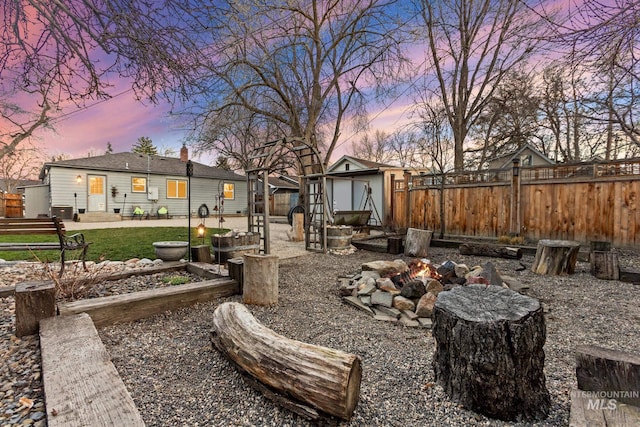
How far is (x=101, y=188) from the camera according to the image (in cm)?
1661

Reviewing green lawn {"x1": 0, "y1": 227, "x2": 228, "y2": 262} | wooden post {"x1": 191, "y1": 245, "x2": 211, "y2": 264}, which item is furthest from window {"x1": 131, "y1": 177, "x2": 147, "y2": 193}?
wooden post {"x1": 191, "y1": 245, "x2": 211, "y2": 264}

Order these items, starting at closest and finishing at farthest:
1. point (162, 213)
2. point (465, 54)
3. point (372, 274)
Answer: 1. point (372, 274)
2. point (465, 54)
3. point (162, 213)

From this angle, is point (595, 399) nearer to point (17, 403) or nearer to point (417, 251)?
point (17, 403)

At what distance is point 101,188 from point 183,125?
8306 mm

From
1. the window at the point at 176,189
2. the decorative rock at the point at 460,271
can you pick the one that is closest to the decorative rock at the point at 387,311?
the decorative rock at the point at 460,271

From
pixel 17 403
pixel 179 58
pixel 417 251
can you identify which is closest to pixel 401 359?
pixel 17 403

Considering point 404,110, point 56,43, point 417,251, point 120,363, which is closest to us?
point 120,363

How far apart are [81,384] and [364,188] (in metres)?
13.2

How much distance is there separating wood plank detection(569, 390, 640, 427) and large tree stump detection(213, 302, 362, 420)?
1.00 meters

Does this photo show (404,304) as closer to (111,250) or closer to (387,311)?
(387,311)

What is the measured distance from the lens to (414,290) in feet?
12.1

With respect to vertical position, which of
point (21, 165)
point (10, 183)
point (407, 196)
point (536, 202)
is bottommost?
point (536, 202)

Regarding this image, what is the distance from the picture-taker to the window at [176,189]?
62.7 feet

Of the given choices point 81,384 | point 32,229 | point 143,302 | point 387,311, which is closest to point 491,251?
point 387,311
